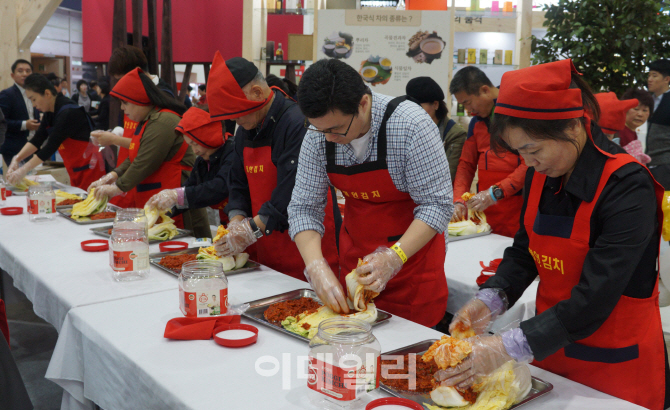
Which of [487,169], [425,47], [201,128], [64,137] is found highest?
[425,47]

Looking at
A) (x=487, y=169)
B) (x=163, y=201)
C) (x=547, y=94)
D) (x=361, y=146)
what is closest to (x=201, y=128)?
(x=163, y=201)

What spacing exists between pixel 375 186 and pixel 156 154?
2.08 metres

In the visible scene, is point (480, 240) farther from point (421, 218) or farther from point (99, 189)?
point (99, 189)

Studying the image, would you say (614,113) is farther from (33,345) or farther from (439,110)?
(33,345)

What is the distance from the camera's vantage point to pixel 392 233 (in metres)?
2.15

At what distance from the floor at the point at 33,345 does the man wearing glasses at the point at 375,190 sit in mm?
471

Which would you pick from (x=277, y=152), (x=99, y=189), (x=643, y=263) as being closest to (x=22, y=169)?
(x=99, y=189)

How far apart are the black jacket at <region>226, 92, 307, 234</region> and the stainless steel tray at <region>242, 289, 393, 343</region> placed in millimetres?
434

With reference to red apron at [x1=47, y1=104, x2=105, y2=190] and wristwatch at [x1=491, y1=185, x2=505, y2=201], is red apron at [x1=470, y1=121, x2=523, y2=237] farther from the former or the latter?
red apron at [x1=47, y1=104, x2=105, y2=190]

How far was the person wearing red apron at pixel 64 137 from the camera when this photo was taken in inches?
191

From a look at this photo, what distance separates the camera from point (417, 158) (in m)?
1.95

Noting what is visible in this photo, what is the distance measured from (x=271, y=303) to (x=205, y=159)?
1606 mm

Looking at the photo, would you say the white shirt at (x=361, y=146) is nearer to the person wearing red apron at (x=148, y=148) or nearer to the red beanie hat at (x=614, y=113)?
the red beanie hat at (x=614, y=113)

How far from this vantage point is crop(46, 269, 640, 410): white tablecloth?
4.53 ft
